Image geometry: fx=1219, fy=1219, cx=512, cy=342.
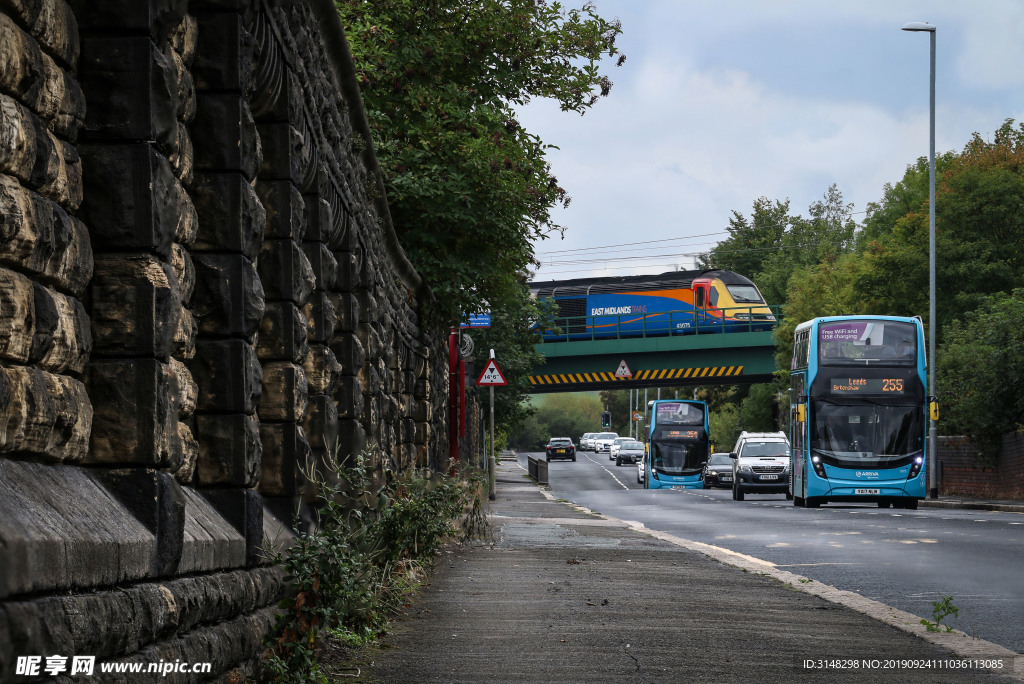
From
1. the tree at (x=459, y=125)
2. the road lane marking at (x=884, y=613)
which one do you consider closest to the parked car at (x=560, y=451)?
the tree at (x=459, y=125)

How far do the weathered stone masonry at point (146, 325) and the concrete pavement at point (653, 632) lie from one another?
121cm

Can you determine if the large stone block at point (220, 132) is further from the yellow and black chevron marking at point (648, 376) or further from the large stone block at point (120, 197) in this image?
the yellow and black chevron marking at point (648, 376)

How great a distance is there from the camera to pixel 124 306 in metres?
3.96

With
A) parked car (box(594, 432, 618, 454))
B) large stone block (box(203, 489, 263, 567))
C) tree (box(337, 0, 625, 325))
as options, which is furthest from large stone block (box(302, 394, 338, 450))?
parked car (box(594, 432, 618, 454))

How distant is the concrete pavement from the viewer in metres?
5.72

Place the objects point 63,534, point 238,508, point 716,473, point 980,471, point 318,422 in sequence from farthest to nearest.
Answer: point 716,473, point 980,471, point 318,422, point 238,508, point 63,534

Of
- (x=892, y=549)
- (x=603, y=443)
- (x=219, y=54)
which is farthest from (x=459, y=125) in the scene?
(x=603, y=443)

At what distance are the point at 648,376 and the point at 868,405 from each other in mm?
22230

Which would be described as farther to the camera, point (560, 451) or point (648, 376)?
point (560, 451)

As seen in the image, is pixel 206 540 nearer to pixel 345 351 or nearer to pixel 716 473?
pixel 345 351

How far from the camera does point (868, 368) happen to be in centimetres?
2662

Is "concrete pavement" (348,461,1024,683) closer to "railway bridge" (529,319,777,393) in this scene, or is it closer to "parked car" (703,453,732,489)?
"railway bridge" (529,319,777,393)

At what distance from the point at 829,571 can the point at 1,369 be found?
10626 mm

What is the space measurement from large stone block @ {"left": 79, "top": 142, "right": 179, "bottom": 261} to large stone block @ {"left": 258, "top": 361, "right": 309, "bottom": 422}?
2.25 metres
